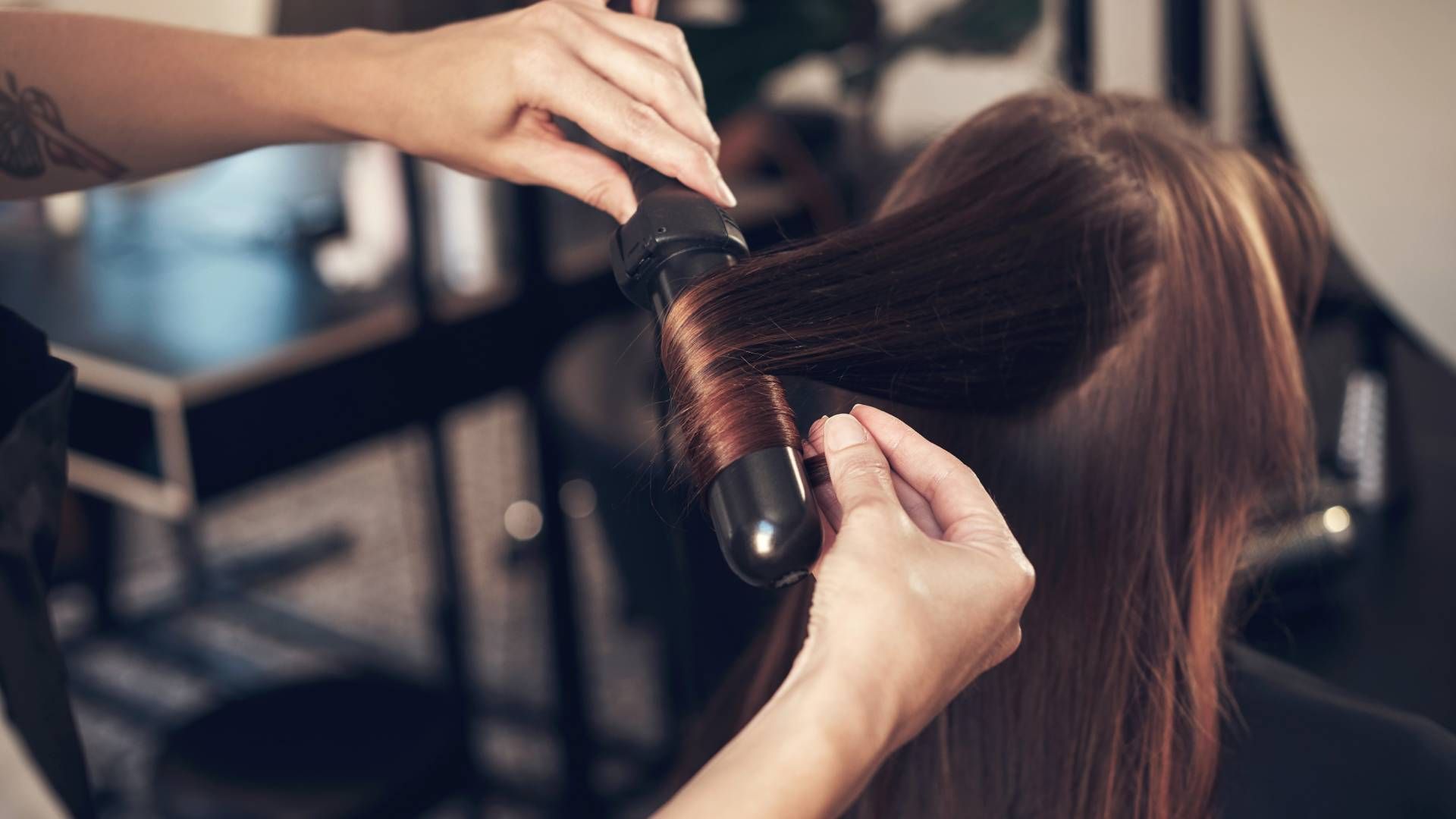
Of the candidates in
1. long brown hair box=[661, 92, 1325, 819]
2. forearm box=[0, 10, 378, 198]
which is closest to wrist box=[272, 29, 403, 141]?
forearm box=[0, 10, 378, 198]

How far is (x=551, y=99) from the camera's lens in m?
0.58

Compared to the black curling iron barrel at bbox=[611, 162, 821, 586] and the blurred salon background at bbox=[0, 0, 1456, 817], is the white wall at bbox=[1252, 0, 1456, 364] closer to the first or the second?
the blurred salon background at bbox=[0, 0, 1456, 817]

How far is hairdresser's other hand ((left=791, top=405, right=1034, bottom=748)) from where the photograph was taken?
386mm

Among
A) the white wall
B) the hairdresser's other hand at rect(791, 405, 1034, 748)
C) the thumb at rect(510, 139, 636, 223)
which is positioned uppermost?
the thumb at rect(510, 139, 636, 223)

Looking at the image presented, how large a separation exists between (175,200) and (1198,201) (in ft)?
4.70

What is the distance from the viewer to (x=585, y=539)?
2.77 metres

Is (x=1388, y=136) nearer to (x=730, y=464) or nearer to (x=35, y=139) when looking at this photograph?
(x=730, y=464)

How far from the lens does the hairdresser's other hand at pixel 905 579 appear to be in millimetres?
386

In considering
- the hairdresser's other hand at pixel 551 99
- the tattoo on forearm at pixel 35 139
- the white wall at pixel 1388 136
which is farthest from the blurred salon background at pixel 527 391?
the tattoo on forearm at pixel 35 139

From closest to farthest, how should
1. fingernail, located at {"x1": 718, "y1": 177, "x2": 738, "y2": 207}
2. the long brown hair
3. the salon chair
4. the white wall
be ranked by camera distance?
fingernail, located at {"x1": 718, "y1": 177, "x2": 738, "y2": 207}, the long brown hair, the white wall, the salon chair

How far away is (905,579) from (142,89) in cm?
50

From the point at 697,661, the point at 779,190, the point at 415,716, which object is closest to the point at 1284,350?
the point at 697,661

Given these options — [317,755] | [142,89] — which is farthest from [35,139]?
[317,755]

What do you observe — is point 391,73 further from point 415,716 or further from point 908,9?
point 908,9
